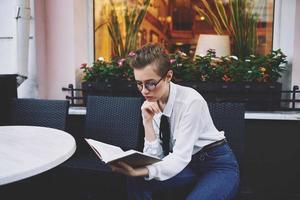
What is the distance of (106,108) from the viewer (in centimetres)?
266

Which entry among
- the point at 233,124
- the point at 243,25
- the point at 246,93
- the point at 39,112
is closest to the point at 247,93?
the point at 246,93

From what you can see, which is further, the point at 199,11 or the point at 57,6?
the point at 199,11

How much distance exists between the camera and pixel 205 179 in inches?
68.3

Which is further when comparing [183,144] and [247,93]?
[247,93]

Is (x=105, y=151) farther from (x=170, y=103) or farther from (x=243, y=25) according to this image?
(x=243, y=25)

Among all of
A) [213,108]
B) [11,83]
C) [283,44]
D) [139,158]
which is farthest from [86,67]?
[139,158]

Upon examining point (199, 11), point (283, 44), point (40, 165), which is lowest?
point (40, 165)

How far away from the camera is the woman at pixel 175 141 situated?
163 cm

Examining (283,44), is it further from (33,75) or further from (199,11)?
(33,75)

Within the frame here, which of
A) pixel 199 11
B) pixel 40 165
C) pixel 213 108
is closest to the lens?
pixel 40 165

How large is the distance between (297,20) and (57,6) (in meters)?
2.07

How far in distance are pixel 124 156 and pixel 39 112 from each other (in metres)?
1.44

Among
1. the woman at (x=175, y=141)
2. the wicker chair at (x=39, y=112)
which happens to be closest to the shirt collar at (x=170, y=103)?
the woman at (x=175, y=141)

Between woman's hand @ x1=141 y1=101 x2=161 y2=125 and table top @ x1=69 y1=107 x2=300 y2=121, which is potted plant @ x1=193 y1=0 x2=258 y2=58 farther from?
woman's hand @ x1=141 y1=101 x2=161 y2=125
